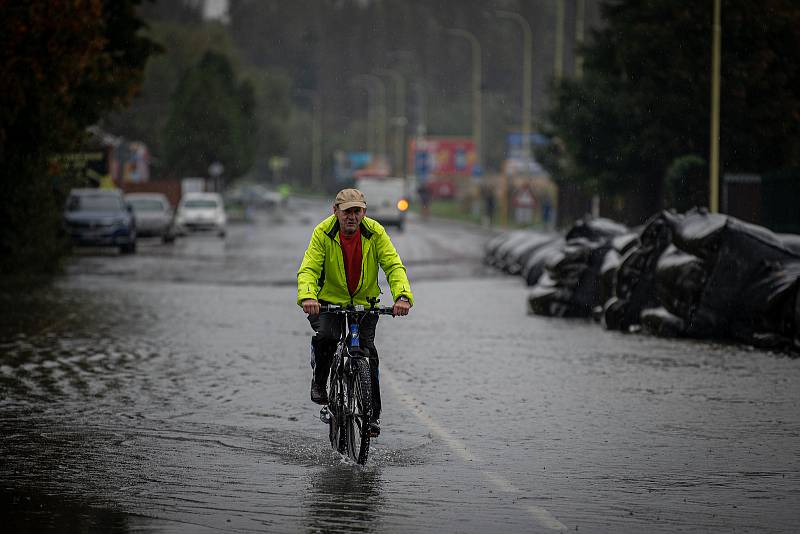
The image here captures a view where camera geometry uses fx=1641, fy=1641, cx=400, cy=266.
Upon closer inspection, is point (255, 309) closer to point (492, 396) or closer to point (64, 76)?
point (64, 76)

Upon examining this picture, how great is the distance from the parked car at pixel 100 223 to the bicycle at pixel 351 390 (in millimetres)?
30398

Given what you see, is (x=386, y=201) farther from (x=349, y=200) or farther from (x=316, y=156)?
(x=316, y=156)

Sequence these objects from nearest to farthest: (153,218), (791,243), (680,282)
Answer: (791,243), (680,282), (153,218)

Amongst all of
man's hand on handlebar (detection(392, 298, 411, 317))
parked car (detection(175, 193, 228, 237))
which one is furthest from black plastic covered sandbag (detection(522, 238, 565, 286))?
parked car (detection(175, 193, 228, 237))

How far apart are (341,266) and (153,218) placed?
39.1 meters

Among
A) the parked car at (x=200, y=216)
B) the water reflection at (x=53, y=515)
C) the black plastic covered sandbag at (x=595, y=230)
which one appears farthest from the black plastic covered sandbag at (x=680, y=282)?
the parked car at (x=200, y=216)

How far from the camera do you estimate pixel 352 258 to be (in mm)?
9555

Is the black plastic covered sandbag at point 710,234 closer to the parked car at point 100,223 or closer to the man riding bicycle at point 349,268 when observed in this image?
the man riding bicycle at point 349,268

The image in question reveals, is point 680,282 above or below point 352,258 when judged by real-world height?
below

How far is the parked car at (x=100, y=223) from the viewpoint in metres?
39.9

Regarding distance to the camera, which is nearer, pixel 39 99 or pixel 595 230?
pixel 595 230

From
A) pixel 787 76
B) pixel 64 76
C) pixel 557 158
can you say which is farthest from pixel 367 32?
pixel 64 76

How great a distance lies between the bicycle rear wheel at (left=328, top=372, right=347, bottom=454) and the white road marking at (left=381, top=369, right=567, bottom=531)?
2.32 ft

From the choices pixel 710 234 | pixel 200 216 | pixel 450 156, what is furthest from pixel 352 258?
pixel 450 156
